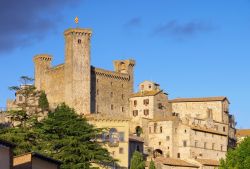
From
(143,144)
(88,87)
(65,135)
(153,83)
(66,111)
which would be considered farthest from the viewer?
(153,83)

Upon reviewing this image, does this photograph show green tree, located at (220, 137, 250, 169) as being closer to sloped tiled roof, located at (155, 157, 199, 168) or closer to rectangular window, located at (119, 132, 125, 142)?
rectangular window, located at (119, 132, 125, 142)

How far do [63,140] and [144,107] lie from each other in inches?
2046

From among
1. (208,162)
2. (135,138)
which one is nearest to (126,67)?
(135,138)

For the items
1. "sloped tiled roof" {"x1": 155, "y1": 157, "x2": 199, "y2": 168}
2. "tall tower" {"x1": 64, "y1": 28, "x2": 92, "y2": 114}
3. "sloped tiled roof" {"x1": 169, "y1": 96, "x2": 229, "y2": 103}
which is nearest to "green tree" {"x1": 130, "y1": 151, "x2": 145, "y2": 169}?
"sloped tiled roof" {"x1": 155, "y1": 157, "x2": 199, "y2": 168}

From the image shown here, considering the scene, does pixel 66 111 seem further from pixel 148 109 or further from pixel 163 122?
pixel 148 109

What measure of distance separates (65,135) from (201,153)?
42855mm

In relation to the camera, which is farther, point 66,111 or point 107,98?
point 107,98

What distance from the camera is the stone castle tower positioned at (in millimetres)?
104562

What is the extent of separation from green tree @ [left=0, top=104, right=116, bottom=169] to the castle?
28367 mm

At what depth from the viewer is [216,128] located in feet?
352

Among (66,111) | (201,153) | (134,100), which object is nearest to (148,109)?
(134,100)

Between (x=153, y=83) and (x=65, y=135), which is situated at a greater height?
(x=153, y=83)

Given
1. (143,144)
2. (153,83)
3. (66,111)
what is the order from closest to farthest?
(66,111) < (143,144) < (153,83)

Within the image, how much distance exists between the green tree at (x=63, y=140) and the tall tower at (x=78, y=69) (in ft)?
130
